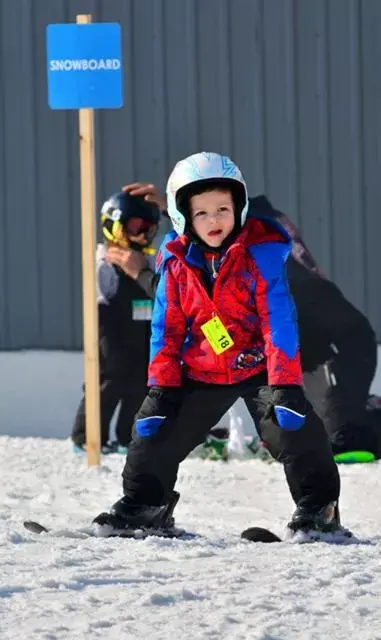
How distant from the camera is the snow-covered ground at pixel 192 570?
3.79 m

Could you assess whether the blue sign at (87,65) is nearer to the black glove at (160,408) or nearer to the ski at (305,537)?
the black glove at (160,408)

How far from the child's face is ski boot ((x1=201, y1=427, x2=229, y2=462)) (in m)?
2.62

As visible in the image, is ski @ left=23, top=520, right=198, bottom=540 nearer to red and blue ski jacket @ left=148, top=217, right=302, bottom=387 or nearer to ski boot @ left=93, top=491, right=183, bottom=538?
ski boot @ left=93, top=491, right=183, bottom=538

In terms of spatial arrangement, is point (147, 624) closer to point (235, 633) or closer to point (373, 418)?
point (235, 633)

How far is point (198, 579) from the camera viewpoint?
4.31 m

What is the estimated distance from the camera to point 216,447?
798 centimetres

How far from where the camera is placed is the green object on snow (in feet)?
25.0

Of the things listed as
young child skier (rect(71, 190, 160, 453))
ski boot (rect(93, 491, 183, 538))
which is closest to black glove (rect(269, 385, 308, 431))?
ski boot (rect(93, 491, 183, 538))

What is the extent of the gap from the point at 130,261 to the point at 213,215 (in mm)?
2555

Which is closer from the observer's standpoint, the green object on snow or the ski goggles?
the green object on snow

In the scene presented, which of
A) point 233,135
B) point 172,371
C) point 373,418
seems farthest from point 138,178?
point 172,371

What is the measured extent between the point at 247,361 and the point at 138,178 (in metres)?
5.23

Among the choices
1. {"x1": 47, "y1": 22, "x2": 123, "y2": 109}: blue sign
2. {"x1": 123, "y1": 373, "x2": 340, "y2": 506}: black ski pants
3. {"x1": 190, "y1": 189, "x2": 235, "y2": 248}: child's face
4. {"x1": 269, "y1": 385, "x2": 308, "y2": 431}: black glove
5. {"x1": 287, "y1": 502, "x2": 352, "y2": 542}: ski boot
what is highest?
{"x1": 47, "y1": 22, "x2": 123, "y2": 109}: blue sign

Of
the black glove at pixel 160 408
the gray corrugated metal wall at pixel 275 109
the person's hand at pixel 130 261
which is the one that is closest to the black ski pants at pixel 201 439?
the black glove at pixel 160 408
